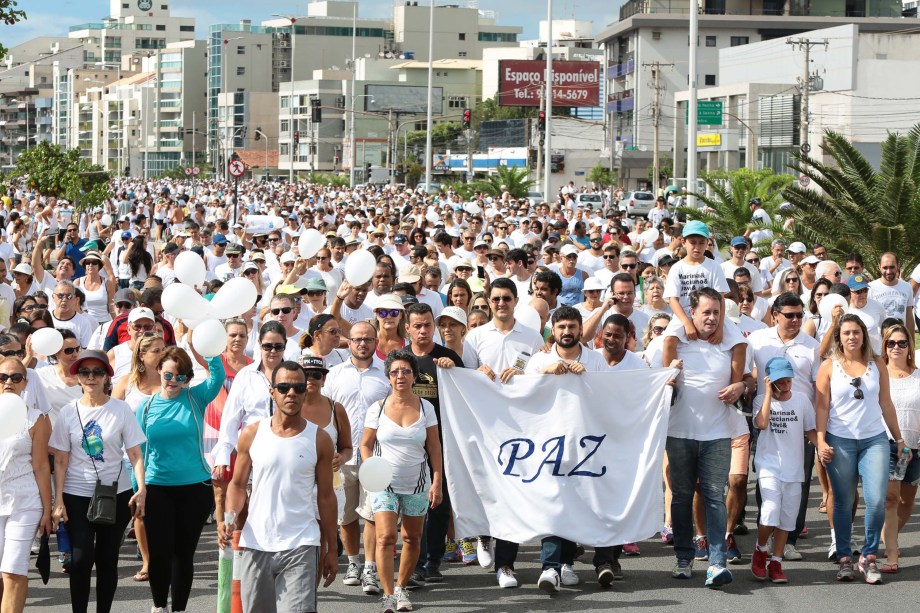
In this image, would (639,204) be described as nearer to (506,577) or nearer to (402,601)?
(506,577)

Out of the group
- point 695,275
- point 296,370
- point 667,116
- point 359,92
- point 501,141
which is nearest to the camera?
point 296,370

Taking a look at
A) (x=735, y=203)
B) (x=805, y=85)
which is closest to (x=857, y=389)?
(x=735, y=203)

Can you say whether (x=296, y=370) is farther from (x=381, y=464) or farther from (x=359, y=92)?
(x=359, y=92)

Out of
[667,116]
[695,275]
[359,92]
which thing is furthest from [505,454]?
[359,92]

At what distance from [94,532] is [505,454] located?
259 cm

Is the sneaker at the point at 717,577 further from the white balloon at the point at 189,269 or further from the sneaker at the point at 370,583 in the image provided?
the white balloon at the point at 189,269

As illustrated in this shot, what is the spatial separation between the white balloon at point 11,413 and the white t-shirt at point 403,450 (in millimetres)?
1977

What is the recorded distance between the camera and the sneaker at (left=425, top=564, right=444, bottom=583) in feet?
28.5

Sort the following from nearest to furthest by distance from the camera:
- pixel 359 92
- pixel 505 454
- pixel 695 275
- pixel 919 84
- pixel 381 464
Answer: pixel 381 464, pixel 505 454, pixel 695 275, pixel 919 84, pixel 359 92

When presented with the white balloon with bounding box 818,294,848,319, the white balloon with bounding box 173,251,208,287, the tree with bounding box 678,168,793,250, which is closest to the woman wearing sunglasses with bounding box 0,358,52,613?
the white balloon with bounding box 173,251,208,287

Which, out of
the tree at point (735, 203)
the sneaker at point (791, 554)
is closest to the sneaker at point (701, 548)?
the sneaker at point (791, 554)

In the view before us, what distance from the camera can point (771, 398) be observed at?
8.83 m

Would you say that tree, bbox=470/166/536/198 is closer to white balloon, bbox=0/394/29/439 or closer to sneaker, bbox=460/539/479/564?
sneaker, bbox=460/539/479/564

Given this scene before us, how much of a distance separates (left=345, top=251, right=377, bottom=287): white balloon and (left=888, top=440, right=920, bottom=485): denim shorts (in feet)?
15.1
